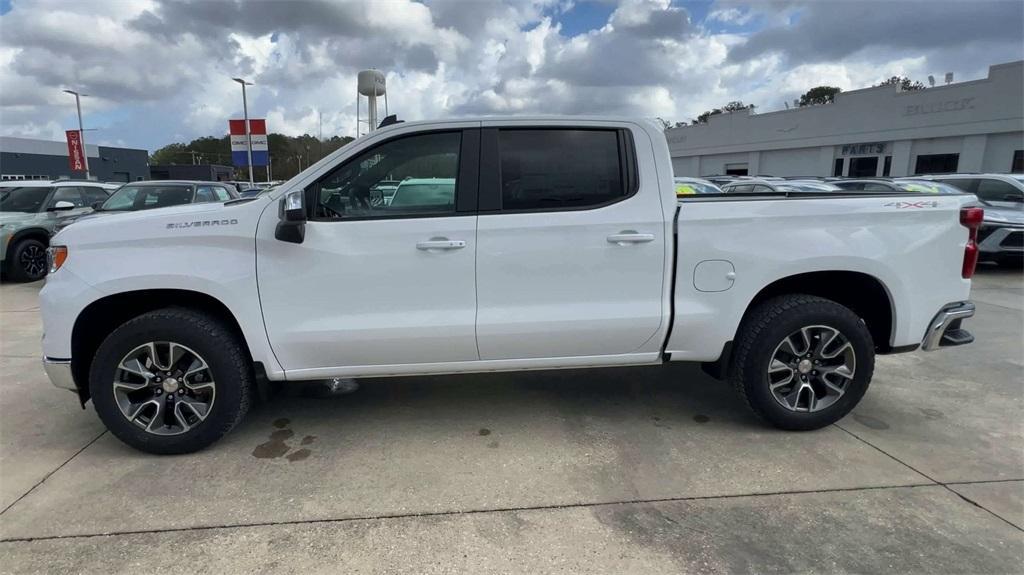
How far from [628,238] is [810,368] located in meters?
1.47

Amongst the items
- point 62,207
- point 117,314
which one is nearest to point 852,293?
point 117,314

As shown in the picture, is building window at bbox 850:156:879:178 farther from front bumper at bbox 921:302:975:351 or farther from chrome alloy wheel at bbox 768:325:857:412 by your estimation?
chrome alloy wheel at bbox 768:325:857:412

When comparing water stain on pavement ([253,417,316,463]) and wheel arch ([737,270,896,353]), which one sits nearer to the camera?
water stain on pavement ([253,417,316,463])

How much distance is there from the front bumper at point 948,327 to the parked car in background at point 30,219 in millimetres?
11609

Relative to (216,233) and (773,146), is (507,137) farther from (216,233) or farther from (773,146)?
(773,146)

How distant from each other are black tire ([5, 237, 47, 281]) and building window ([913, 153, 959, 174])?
109 feet

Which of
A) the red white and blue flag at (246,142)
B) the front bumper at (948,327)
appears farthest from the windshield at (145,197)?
the red white and blue flag at (246,142)

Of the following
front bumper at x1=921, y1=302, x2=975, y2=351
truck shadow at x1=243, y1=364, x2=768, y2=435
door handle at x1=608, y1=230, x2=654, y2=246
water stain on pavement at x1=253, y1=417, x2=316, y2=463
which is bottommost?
water stain on pavement at x1=253, y1=417, x2=316, y2=463

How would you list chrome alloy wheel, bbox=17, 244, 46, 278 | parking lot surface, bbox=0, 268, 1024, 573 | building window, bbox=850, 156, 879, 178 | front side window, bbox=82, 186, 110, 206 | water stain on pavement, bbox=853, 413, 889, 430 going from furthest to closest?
building window, bbox=850, 156, 879, 178, front side window, bbox=82, 186, 110, 206, chrome alloy wheel, bbox=17, 244, 46, 278, water stain on pavement, bbox=853, 413, 889, 430, parking lot surface, bbox=0, 268, 1024, 573

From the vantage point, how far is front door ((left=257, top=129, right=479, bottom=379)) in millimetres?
3242

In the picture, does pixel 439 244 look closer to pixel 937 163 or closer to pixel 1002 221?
pixel 1002 221

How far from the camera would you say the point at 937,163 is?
28188mm

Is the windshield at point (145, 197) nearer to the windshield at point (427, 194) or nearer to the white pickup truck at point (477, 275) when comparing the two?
the white pickup truck at point (477, 275)

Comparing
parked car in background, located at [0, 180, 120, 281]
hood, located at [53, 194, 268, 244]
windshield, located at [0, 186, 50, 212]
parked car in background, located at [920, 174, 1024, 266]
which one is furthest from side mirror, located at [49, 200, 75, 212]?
parked car in background, located at [920, 174, 1024, 266]
